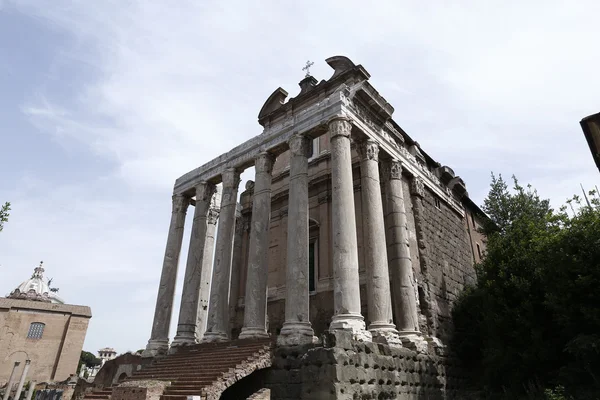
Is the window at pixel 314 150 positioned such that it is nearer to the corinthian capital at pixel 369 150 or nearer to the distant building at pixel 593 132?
the corinthian capital at pixel 369 150

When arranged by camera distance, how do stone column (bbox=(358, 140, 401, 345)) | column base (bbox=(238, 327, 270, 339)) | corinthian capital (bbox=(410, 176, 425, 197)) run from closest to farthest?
stone column (bbox=(358, 140, 401, 345))
column base (bbox=(238, 327, 270, 339))
corinthian capital (bbox=(410, 176, 425, 197))

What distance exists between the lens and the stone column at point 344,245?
10852 mm

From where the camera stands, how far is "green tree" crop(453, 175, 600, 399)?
1022 centimetres

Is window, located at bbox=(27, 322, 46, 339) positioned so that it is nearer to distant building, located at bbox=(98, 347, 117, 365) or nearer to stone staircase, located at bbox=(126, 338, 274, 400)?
stone staircase, located at bbox=(126, 338, 274, 400)

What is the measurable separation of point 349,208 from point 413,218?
5.23 meters

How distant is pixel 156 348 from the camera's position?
15859 mm

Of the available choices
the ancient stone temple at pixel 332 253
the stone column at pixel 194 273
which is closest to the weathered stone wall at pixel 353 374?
the ancient stone temple at pixel 332 253

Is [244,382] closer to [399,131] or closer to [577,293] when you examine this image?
[577,293]

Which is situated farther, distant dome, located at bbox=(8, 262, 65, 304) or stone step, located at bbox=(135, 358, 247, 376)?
distant dome, located at bbox=(8, 262, 65, 304)

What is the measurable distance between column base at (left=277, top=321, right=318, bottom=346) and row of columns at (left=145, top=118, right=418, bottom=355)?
1.1 inches

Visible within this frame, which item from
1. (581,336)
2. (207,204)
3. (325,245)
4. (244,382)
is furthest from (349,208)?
(207,204)

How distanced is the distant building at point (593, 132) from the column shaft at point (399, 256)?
714cm

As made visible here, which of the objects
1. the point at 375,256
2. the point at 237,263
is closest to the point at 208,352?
the point at 375,256

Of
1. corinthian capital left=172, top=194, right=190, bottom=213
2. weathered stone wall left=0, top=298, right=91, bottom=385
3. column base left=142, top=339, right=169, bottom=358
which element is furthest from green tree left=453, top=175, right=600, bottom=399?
weathered stone wall left=0, top=298, right=91, bottom=385
